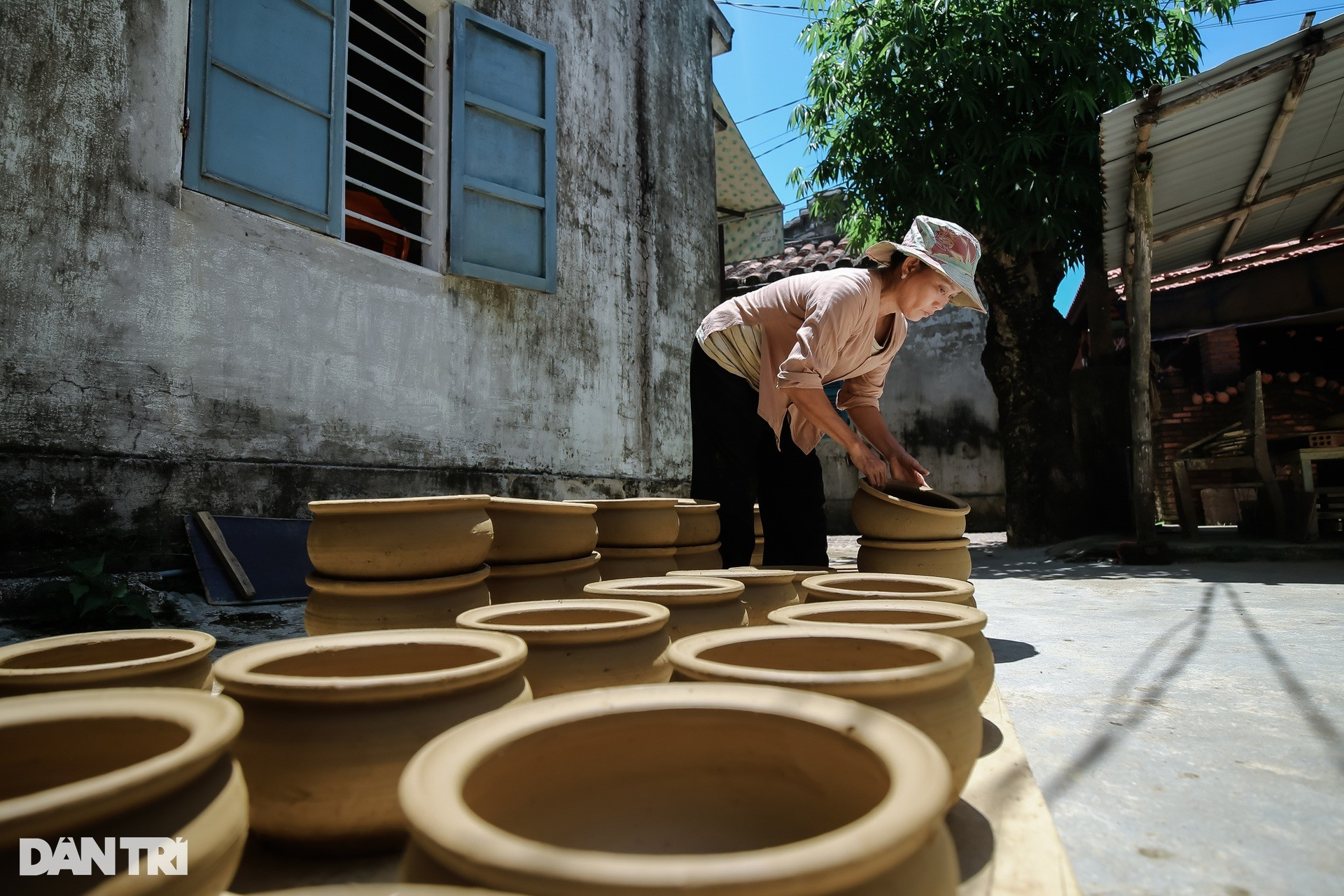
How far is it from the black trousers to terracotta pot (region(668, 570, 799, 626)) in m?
0.82

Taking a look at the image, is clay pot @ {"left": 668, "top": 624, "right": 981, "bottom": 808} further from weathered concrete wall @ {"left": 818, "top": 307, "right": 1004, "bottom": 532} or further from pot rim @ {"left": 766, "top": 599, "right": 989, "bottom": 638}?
weathered concrete wall @ {"left": 818, "top": 307, "right": 1004, "bottom": 532}

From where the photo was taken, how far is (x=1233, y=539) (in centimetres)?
572

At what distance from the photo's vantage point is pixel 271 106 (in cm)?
356

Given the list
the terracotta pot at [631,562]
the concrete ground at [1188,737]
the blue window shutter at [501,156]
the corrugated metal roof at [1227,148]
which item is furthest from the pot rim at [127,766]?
the corrugated metal roof at [1227,148]

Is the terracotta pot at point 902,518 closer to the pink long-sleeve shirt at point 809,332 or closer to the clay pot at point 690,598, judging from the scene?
the pink long-sleeve shirt at point 809,332

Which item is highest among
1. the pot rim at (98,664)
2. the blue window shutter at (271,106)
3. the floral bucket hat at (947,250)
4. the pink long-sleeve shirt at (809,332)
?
the blue window shutter at (271,106)

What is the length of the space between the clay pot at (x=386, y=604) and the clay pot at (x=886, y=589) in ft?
2.86

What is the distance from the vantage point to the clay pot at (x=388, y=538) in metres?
Answer: 1.77

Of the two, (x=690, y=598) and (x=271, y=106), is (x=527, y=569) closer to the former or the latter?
(x=690, y=598)

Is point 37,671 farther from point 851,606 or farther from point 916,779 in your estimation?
point 851,606

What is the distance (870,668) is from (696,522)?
151 cm

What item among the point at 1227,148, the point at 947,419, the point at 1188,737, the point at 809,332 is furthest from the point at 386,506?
the point at 947,419

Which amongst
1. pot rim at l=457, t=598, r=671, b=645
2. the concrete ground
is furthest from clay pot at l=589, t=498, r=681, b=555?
the concrete ground

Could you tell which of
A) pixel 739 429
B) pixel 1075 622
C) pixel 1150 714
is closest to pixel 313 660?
pixel 1150 714
